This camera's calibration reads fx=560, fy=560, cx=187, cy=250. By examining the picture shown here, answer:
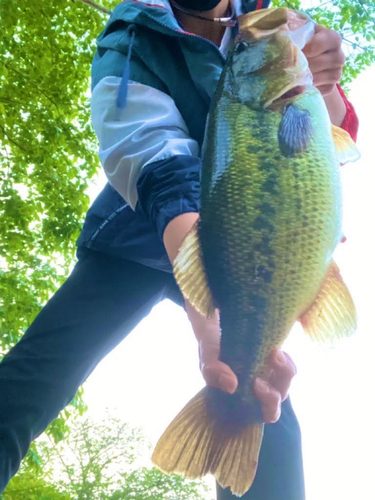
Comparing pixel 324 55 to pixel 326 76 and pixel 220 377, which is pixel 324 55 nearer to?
pixel 326 76

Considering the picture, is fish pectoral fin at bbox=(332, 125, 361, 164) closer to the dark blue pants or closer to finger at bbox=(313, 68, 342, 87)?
finger at bbox=(313, 68, 342, 87)

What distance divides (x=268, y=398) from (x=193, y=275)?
0.83 ft

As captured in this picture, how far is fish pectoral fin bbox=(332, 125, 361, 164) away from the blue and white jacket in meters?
0.32

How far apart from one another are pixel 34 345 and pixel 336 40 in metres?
1.28

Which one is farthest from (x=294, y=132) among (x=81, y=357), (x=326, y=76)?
(x=81, y=357)

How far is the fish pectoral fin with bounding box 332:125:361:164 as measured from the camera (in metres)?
1.27

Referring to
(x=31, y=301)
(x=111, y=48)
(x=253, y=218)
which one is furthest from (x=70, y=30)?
(x=253, y=218)

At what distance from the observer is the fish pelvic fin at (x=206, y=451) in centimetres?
98

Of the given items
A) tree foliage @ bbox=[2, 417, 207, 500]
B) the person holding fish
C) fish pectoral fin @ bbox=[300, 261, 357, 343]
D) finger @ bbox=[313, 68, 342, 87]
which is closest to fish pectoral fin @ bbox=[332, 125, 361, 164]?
the person holding fish

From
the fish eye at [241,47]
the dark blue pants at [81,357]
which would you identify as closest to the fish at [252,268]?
the fish eye at [241,47]

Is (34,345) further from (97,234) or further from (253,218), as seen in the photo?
(253,218)

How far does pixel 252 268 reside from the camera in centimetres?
100

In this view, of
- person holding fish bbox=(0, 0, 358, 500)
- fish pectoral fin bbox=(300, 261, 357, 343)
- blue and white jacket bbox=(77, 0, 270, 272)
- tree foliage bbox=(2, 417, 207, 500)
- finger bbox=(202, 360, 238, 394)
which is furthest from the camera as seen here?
tree foliage bbox=(2, 417, 207, 500)

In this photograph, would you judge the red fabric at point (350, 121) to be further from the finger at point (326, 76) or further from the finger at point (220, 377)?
the finger at point (220, 377)
